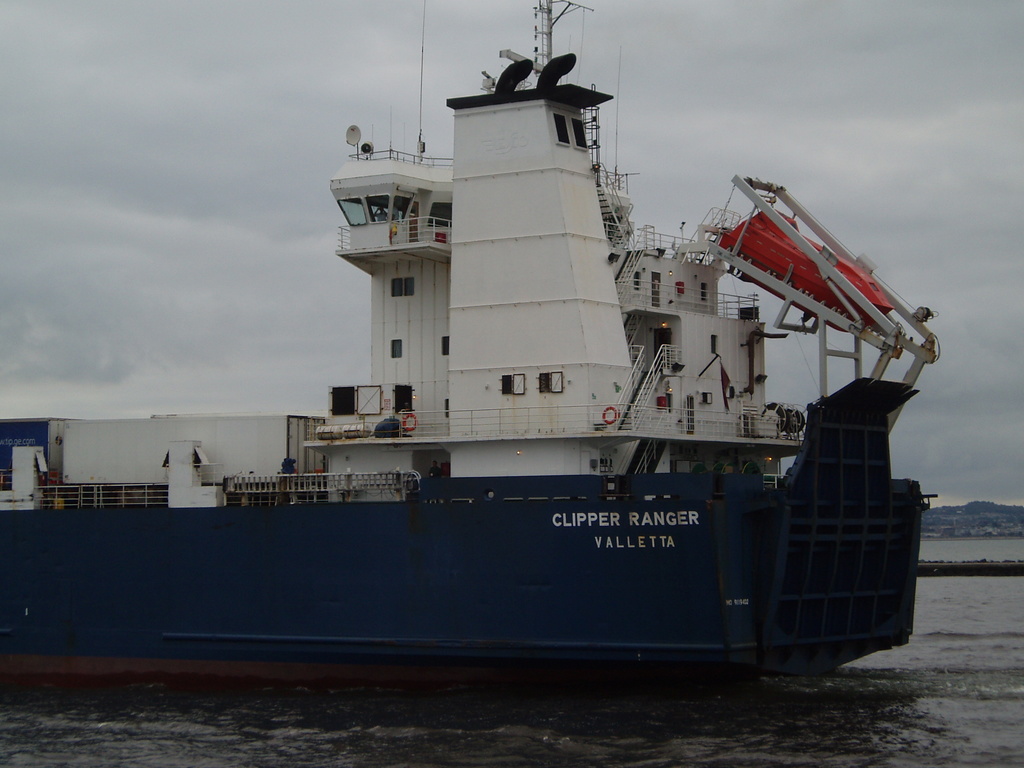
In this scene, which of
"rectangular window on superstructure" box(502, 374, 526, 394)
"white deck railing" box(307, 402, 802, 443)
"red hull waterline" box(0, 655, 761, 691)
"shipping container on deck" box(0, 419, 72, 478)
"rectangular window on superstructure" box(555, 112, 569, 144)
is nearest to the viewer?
"red hull waterline" box(0, 655, 761, 691)

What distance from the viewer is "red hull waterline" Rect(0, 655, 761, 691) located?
20047 millimetres

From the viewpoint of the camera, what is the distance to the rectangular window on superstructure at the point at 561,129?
22.9 m

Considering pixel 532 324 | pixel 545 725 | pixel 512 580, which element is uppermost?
pixel 532 324

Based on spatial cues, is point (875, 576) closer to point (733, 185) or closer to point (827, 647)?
point (827, 647)

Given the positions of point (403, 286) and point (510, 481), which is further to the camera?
point (403, 286)

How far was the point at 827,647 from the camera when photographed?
21.2m

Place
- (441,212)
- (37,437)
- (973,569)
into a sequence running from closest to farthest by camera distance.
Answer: (441,212) → (37,437) → (973,569)

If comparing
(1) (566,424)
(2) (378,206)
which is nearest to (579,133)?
(2) (378,206)

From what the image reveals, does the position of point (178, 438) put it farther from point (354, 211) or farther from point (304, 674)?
point (304, 674)

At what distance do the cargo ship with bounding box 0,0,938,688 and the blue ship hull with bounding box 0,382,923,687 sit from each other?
0.15ft

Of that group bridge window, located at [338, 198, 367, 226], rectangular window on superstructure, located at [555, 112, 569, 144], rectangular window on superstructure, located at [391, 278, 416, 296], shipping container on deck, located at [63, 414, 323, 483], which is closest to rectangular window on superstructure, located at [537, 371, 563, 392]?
rectangular window on superstructure, located at [391, 278, 416, 296]

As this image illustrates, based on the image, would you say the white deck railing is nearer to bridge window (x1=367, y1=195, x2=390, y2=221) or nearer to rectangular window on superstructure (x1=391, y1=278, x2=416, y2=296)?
rectangular window on superstructure (x1=391, y1=278, x2=416, y2=296)

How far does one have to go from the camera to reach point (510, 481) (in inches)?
809

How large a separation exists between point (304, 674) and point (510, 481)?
5.26 metres
